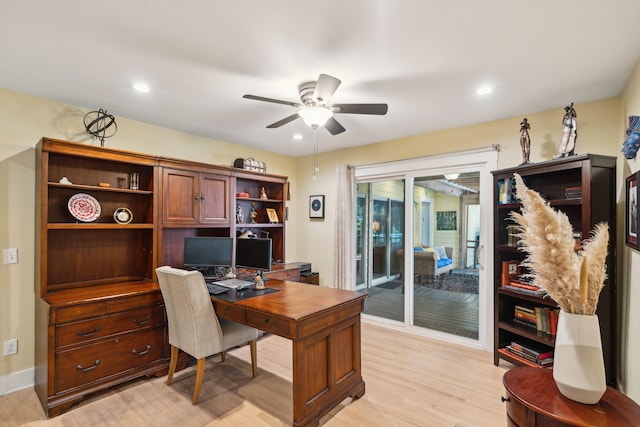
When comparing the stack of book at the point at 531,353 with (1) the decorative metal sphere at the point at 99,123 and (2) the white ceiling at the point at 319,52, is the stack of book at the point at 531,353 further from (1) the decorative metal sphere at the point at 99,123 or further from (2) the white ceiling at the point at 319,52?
(1) the decorative metal sphere at the point at 99,123

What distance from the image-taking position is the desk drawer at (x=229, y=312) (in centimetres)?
246

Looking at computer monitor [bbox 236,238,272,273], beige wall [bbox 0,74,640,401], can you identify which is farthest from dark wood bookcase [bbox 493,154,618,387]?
computer monitor [bbox 236,238,272,273]

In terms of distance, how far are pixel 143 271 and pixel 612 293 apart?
438 centimetres

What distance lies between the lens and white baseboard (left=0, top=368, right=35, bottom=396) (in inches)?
103

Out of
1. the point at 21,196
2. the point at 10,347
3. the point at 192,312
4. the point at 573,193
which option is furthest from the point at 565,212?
the point at 10,347

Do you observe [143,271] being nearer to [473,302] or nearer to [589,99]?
[473,302]

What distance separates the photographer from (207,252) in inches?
136

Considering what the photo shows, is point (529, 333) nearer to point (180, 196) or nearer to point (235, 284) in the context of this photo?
point (235, 284)

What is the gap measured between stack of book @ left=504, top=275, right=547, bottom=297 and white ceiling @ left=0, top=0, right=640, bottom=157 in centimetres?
168

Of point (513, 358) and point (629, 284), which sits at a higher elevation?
point (629, 284)

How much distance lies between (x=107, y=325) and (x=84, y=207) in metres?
1.14

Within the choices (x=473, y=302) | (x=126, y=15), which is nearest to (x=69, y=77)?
(x=126, y=15)

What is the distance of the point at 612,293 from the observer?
99.8 inches

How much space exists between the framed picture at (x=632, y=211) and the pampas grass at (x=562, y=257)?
1203mm
